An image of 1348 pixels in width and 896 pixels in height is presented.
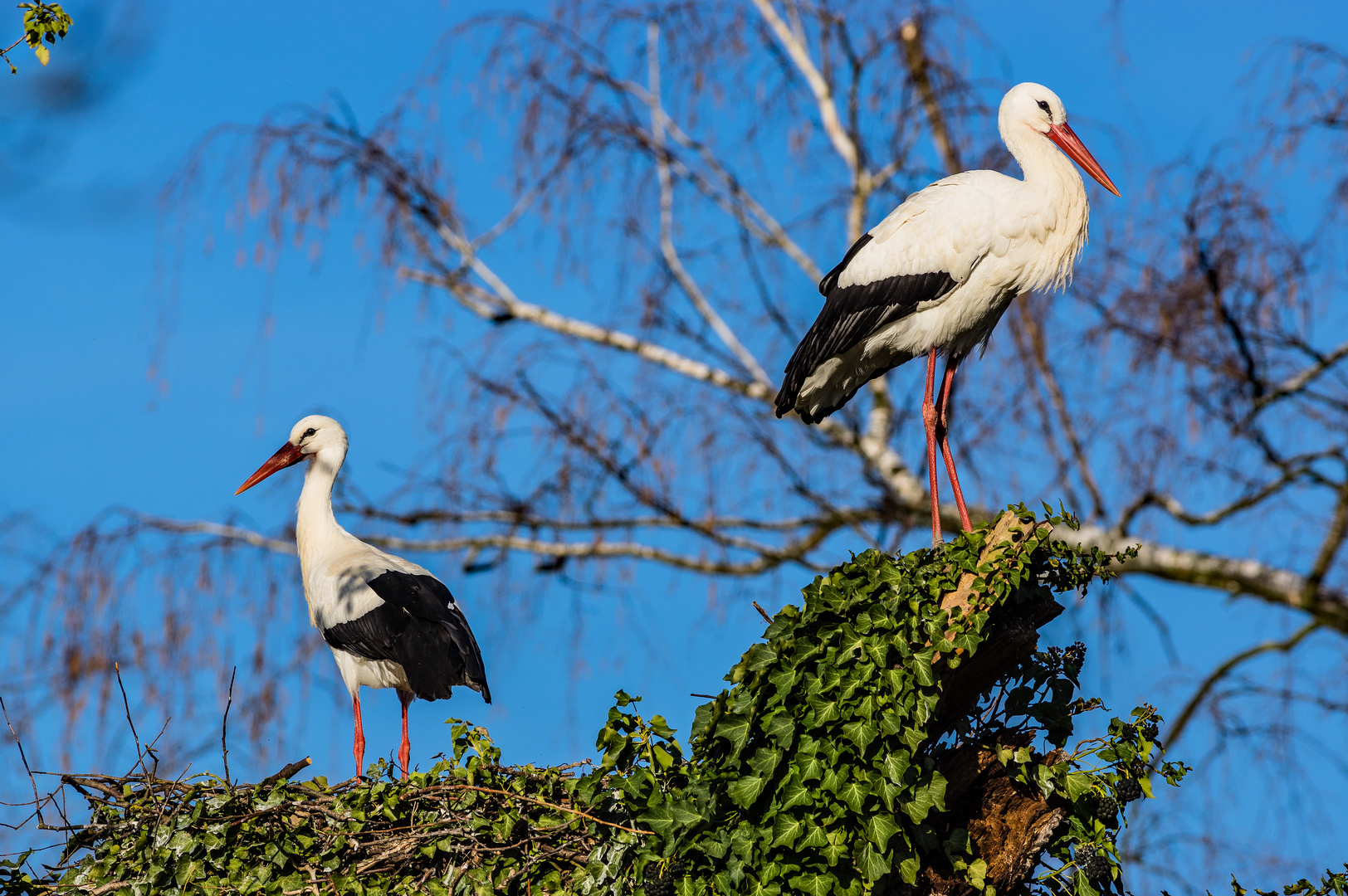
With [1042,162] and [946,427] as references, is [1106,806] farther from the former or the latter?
[1042,162]

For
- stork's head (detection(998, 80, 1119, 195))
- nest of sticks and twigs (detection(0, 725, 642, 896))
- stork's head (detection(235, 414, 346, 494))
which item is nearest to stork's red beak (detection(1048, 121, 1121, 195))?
stork's head (detection(998, 80, 1119, 195))

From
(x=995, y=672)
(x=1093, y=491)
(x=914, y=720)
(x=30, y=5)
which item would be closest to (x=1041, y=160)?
(x=995, y=672)

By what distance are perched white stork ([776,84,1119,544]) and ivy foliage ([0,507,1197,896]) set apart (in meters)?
1.67

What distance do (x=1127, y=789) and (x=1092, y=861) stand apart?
11.6 inches

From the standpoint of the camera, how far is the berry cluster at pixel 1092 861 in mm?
4703

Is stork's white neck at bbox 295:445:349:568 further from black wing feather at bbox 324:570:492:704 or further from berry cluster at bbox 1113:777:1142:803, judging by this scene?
berry cluster at bbox 1113:777:1142:803

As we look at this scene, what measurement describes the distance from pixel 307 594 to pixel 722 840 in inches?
174

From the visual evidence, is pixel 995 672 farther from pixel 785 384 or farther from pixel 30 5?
pixel 30 5

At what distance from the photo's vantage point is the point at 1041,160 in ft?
22.4

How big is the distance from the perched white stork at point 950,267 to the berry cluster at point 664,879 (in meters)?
2.46

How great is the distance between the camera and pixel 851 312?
6742 millimetres

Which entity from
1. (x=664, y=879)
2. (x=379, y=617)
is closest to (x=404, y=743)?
(x=379, y=617)

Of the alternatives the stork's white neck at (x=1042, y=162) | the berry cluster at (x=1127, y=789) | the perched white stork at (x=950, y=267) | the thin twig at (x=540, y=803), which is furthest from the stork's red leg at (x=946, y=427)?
the thin twig at (x=540, y=803)

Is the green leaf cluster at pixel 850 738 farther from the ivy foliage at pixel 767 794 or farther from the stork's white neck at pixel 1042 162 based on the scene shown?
the stork's white neck at pixel 1042 162
